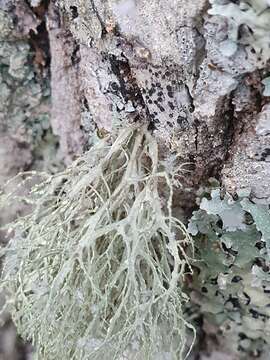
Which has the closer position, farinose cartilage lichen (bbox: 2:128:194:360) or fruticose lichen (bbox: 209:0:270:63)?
fruticose lichen (bbox: 209:0:270:63)

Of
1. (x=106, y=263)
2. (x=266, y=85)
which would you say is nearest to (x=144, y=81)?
(x=266, y=85)

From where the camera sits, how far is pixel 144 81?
2.91 feet

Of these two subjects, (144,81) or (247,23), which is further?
(144,81)

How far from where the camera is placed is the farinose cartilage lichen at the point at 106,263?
35.5 inches

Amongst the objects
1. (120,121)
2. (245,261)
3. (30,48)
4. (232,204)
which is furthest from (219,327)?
(30,48)

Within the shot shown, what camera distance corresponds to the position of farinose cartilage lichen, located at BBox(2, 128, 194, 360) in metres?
0.90

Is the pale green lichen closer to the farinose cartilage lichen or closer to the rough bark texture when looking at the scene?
the rough bark texture

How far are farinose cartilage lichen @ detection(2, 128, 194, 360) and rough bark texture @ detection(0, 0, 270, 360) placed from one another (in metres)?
0.07

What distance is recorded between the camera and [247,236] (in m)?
0.96

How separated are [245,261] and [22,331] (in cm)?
42

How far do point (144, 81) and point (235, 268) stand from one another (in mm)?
381

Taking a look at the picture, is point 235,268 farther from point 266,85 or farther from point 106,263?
point 266,85

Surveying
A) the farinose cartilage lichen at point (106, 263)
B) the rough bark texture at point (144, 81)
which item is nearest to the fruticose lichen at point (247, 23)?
the rough bark texture at point (144, 81)

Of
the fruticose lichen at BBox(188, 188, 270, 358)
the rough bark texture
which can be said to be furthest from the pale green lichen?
the fruticose lichen at BBox(188, 188, 270, 358)
